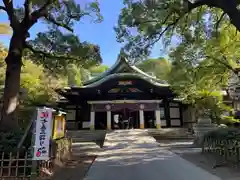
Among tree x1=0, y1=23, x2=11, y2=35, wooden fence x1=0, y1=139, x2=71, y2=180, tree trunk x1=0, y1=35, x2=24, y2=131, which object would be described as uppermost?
tree x1=0, y1=23, x2=11, y2=35

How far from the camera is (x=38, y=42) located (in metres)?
9.21

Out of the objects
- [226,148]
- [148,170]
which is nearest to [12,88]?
[148,170]

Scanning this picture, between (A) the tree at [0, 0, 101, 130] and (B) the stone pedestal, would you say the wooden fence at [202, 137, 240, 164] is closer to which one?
(B) the stone pedestal

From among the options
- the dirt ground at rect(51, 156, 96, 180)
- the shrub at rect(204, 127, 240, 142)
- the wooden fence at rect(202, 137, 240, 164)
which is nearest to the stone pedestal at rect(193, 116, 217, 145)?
the wooden fence at rect(202, 137, 240, 164)

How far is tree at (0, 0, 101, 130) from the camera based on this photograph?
8195mm

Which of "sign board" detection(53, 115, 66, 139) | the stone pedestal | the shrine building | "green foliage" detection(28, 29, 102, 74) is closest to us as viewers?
"sign board" detection(53, 115, 66, 139)

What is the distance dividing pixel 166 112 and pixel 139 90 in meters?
3.53

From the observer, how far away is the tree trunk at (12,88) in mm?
7923

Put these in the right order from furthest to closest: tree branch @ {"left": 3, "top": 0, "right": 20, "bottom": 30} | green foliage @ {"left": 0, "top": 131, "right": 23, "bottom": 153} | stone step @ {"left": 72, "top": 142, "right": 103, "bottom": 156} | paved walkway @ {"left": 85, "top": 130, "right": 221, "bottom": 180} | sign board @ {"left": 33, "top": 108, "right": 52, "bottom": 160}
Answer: stone step @ {"left": 72, "top": 142, "right": 103, "bottom": 156}, tree branch @ {"left": 3, "top": 0, "right": 20, "bottom": 30}, green foliage @ {"left": 0, "top": 131, "right": 23, "bottom": 153}, paved walkway @ {"left": 85, "top": 130, "right": 221, "bottom": 180}, sign board @ {"left": 33, "top": 108, "right": 52, "bottom": 160}

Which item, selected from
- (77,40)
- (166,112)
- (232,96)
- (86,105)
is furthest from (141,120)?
(77,40)

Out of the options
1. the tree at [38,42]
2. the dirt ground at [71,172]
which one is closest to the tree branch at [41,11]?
the tree at [38,42]

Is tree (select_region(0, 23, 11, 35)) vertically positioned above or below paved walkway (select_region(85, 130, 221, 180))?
above

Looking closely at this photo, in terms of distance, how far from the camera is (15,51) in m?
8.48

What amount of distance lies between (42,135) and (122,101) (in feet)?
57.1
